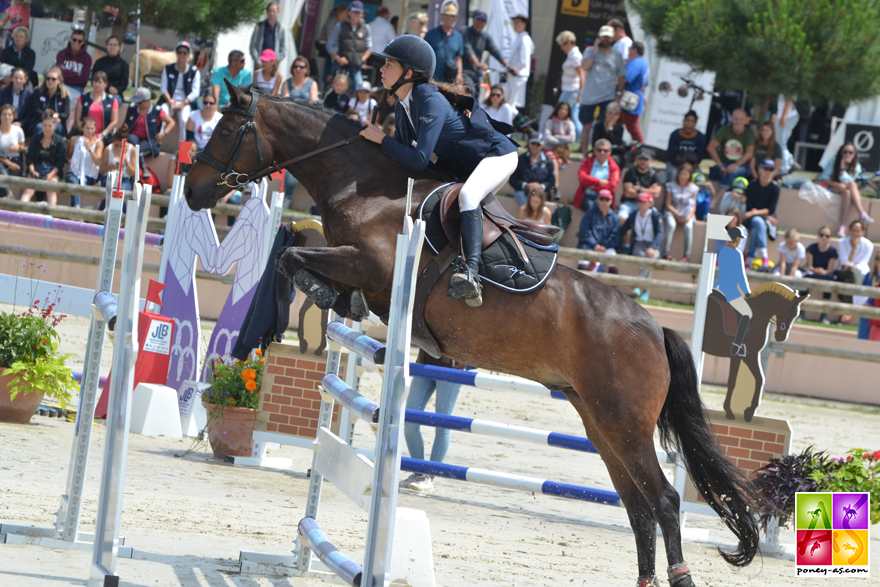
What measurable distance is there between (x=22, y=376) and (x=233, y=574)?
2.62 meters

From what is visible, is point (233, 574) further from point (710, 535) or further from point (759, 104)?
point (759, 104)

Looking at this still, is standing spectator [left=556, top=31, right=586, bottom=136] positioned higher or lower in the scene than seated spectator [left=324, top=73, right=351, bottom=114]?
higher

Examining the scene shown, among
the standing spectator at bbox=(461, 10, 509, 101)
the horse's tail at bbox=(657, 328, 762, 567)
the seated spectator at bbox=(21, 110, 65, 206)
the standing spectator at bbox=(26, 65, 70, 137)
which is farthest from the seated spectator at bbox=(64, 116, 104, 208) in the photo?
the horse's tail at bbox=(657, 328, 762, 567)

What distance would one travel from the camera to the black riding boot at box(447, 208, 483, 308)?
377 centimetres

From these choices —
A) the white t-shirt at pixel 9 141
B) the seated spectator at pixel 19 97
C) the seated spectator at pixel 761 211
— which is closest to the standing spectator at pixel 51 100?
the seated spectator at pixel 19 97

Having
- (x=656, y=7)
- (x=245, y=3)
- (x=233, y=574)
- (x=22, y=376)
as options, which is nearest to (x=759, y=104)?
(x=656, y=7)

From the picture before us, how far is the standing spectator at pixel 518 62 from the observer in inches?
494

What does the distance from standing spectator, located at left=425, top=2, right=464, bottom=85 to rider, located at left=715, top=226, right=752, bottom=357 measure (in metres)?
6.61

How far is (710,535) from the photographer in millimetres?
5598

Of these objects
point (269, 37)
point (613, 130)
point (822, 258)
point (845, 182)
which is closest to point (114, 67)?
point (269, 37)

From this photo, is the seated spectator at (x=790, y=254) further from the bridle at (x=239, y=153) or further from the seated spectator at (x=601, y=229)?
the bridle at (x=239, y=153)

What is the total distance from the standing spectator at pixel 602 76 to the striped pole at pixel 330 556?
9.36 meters

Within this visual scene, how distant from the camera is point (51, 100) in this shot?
38.4 feet

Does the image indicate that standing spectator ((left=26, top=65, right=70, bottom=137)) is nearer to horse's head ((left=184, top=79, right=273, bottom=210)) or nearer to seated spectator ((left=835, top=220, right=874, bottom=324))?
horse's head ((left=184, top=79, right=273, bottom=210))
